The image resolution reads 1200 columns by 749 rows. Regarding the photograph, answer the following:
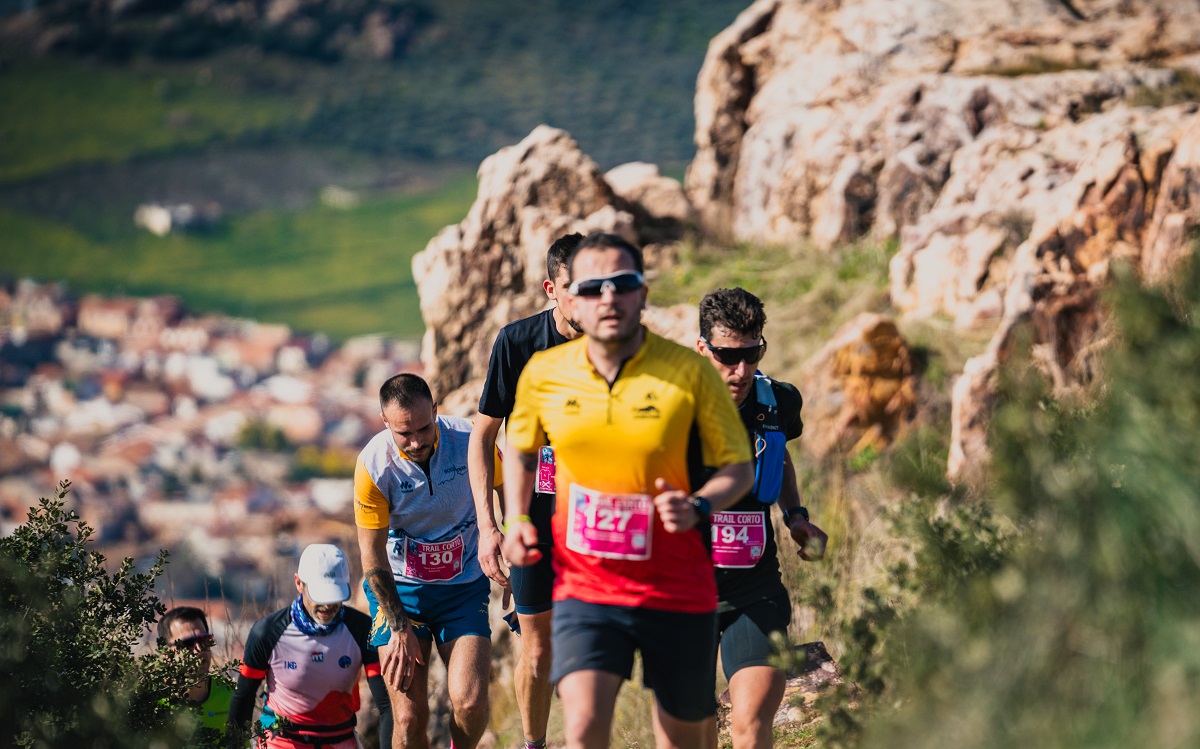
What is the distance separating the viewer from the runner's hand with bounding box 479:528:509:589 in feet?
17.3

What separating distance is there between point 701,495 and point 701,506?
0.18ft

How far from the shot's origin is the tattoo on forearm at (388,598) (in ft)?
18.8

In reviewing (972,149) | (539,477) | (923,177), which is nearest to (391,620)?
(539,477)

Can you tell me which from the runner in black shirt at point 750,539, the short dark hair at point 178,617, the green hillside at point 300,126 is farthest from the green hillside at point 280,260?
the runner in black shirt at point 750,539

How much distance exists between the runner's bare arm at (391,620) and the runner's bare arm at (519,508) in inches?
62.8

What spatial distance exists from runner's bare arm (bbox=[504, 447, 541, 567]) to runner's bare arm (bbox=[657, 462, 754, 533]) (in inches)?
17.7

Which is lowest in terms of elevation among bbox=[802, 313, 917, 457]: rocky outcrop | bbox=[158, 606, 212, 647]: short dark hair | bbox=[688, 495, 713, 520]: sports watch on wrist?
bbox=[802, 313, 917, 457]: rocky outcrop

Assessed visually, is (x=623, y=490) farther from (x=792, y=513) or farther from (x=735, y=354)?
(x=792, y=513)

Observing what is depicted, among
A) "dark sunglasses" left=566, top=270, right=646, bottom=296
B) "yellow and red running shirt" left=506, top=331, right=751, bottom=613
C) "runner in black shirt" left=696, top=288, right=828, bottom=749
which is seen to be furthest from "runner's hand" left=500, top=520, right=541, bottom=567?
"runner in black shirt" left=696, top=288, right=828, bottom=749

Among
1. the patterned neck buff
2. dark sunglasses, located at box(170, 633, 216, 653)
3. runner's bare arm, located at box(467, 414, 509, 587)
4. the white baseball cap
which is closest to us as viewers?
runner's bare arm, located at box(467, 414, 509, 587)

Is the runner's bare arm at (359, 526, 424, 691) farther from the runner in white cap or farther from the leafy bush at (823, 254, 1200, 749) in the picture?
the leafy bush at (823, 254, 1200, 749)

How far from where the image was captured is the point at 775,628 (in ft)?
16.4

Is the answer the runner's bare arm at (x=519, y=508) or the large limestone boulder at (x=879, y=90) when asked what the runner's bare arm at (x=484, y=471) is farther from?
the large limestone boulder at (x=879, y=90)

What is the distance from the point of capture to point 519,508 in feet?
14.1
